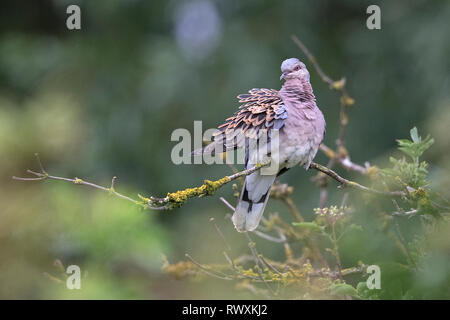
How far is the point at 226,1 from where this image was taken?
7305mm

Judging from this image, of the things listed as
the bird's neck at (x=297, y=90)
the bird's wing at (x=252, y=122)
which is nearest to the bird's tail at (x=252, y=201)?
the bird's wing at (x=252, y=122)

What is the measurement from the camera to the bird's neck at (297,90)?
103 inches

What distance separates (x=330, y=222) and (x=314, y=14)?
535 cm

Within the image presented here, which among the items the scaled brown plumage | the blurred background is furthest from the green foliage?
the blurred background

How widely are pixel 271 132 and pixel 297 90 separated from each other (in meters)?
0.24

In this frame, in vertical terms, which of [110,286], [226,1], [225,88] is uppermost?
[226,1]

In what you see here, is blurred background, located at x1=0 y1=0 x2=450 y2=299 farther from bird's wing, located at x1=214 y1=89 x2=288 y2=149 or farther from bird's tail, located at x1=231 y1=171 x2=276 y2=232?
bird's wing, located at x1=214 y1=89 x2=288 y2=149

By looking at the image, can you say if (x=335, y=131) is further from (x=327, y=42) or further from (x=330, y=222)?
(x=330, y=222)

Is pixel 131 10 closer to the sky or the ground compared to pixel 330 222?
closer to the sky

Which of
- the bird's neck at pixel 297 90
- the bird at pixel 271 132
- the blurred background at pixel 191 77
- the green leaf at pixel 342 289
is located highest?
the blurred background at pixel 191 77

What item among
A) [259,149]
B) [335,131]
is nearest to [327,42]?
[335,131]

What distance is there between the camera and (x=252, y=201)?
2.71 meters

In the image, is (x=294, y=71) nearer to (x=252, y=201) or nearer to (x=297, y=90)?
(x=297, y=90)

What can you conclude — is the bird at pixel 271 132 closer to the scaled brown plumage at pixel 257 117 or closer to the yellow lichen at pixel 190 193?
the scaled brown plumage at pixel 257 117
